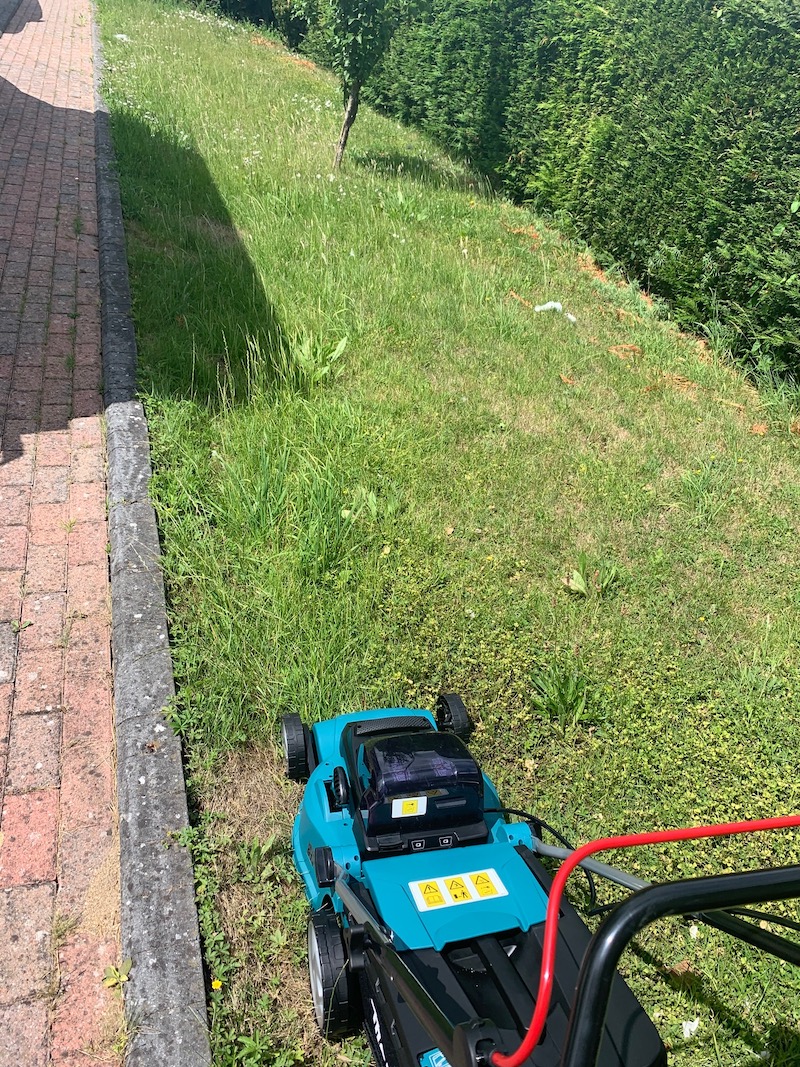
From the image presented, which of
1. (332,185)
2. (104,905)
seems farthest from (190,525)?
(332,185)

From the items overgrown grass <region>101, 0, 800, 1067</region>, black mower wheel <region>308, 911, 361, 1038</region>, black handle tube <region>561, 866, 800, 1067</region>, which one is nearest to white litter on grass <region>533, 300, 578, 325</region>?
overgrown grass <region>101, 0, 800, 1067</region>

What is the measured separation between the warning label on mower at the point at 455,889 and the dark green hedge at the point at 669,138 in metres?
5.31

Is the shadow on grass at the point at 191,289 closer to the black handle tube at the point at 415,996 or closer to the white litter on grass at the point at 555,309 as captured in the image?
the white litter on grass at the point at 555,309

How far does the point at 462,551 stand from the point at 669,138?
5440 mm

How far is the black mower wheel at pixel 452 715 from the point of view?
2.89 metres

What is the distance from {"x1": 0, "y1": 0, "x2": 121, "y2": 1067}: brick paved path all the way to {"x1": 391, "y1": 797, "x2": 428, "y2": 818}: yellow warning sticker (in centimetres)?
91

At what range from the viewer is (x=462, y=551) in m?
3.85

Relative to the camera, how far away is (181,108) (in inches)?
395

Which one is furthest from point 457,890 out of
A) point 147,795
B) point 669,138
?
point 669,138

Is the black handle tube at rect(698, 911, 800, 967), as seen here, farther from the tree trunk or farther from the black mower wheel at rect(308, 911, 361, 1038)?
the tree trunk

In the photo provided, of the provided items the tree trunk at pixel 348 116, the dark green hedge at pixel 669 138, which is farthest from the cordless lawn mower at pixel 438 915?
the tree trunk at pixel 348 116

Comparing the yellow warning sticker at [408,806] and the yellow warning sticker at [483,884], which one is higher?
the yellow warning sticker at [408,806]

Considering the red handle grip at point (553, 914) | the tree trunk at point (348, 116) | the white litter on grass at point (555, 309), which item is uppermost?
the tree trunk at point (348, 116)

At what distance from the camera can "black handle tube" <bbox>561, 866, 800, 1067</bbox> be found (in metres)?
1.03
